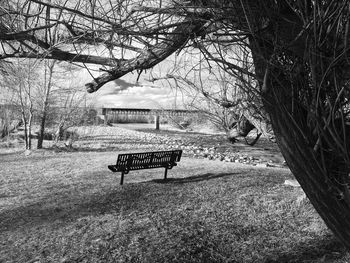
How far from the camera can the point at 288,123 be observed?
6.79 ft

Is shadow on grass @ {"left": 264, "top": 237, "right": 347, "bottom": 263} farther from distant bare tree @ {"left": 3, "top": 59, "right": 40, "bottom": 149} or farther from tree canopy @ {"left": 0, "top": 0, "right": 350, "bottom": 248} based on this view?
distant bare tree @ {"left": 3, "top": 59, "right": 40, "bottom": 149}

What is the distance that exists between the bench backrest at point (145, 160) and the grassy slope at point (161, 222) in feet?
1.18

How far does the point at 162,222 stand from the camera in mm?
4574

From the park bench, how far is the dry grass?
332 millimetres

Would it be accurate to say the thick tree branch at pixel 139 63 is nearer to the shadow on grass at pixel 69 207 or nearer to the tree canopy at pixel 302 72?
the tree canopy at pixel 302 72

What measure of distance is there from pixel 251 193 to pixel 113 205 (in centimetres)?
245

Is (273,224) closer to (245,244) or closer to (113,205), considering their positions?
(245,244)

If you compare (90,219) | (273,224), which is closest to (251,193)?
(273,224)

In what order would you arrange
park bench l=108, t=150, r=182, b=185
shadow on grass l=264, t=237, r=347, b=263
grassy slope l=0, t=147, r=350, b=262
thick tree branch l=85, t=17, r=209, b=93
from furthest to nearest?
1. park bench l=108, t=150, r=182, b=185
2. grassy slope l=0, t=147, r=350, b=262
3. shadow on grass l=264, t=237, r=347, b=263
4. thick tree branch l=85, t=17, r=209, b=93

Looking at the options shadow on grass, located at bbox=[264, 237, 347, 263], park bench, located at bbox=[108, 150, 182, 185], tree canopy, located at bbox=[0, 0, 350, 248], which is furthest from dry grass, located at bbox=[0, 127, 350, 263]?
tree canopy, located at bbox=[0, 0, 350, 248]

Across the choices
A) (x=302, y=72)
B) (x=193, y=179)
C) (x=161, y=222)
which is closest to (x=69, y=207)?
(x=161, y=222)

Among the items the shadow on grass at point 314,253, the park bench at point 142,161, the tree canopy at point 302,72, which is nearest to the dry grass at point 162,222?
the shadow on grass at point 314,253

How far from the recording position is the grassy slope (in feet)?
12.0

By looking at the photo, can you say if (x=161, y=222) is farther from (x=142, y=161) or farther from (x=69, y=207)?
(x=142, y=161)
